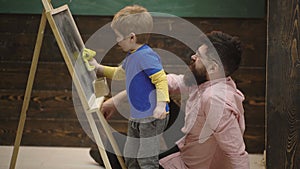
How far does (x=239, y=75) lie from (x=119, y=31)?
1.22 m

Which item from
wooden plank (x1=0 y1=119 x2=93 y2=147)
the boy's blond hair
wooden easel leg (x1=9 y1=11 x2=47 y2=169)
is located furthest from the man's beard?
wooden plank (x1=0 y1=119 x2=93 y2=147)

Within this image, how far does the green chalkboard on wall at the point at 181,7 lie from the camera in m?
3.70

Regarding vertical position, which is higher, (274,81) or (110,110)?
(274,81)

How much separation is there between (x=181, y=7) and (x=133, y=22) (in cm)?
97

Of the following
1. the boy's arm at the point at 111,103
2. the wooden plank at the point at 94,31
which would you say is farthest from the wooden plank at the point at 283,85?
the wooden plank at the point at 94,31

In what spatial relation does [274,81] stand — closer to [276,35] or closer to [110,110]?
[276,35]

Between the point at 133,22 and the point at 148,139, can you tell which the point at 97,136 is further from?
the point at 133,22

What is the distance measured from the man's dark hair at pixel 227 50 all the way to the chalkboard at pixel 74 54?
0.62m

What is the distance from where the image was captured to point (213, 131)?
2.75m

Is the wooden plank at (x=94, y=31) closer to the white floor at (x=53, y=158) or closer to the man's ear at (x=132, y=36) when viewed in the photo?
the white floor at (x=53, y=158)

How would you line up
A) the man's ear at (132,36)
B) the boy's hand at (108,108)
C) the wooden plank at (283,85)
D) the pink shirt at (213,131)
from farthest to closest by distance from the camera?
the boy's hand at (108,108) < the man's ear at (132,36) < the pink shirt at (213,131) < the wooden plank at (283,85)

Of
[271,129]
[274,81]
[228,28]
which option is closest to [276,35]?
[274,81]

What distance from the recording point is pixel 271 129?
8.61 feet

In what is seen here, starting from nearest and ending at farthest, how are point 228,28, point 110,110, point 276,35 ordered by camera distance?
point 276,35, point 110,110, point 228,28
